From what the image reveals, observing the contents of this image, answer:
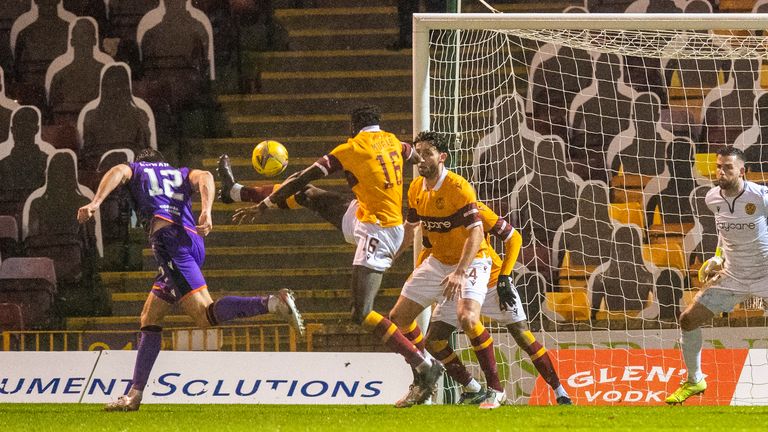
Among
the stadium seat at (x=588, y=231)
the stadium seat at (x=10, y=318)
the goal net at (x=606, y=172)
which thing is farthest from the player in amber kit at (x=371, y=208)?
the stadium seat at (x=10, y=318)

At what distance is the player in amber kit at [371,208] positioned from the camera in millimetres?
6883

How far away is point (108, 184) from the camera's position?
21.8ft

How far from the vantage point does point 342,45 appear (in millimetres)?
13688

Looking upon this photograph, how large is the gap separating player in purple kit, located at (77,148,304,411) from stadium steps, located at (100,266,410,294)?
4.48 meters

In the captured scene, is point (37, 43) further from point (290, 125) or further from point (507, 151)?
point (507, 151)

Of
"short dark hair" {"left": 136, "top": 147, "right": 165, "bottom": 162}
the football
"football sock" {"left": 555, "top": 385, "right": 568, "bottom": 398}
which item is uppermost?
"short dark hair" {"left": 136, "top": 147, "right": 165, "bottom": 162}

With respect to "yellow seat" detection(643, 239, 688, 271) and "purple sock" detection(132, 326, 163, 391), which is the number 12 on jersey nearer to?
"purple sock" detection(132, 326, 163, 391)

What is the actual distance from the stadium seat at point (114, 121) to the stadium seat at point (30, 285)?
1.28 metres

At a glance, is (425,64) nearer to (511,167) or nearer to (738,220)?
(738,220)

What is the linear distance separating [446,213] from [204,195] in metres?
1.45

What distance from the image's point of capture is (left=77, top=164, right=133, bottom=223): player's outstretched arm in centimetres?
628

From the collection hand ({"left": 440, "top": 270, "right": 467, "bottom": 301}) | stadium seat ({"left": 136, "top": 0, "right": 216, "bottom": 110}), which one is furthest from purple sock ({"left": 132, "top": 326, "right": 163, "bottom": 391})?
stadium seat ({"left": 136, "top": 0, "right": 216, "bottom": 110})

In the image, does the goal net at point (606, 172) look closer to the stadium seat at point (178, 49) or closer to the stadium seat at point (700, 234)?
the stadium seat at point (700, 234)

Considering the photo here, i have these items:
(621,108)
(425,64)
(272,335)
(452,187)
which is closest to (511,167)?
(621,108)
